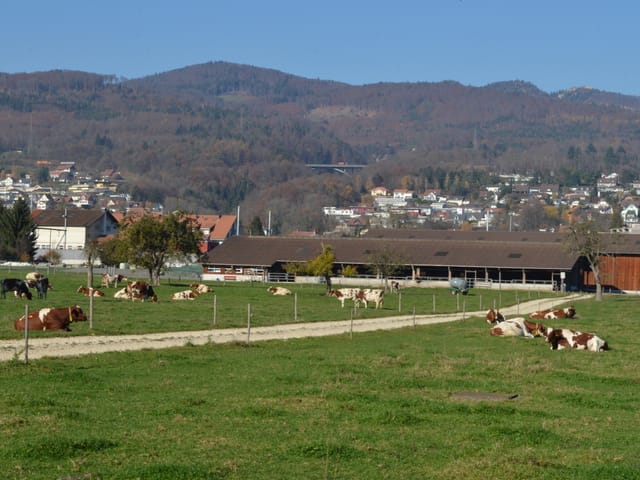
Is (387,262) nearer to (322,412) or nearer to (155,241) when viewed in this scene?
(155,241)

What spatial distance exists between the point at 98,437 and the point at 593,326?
2532 centimetres

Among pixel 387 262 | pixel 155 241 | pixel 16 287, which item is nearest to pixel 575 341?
pixel 16 287

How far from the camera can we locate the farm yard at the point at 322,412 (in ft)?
37.7

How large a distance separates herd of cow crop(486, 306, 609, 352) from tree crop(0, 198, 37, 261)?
70.5 metres

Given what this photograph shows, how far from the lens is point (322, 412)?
1491 centimetres

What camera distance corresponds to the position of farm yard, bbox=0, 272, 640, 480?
1150cm

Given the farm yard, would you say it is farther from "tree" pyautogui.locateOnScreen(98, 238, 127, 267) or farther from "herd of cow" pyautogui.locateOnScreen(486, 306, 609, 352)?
"tree" pyautogui.locateOnScreen(98, 238, 127, 267)

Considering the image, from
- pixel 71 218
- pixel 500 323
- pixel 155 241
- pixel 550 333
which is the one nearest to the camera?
pixel 550 333

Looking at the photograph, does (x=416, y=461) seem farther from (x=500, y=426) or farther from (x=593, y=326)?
(x=593, y=326)

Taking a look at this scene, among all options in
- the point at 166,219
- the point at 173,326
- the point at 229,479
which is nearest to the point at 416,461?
the point at 229,479

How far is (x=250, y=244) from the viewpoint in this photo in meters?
96.4

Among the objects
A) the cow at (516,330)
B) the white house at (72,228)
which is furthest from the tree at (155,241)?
the white house at (72,228)

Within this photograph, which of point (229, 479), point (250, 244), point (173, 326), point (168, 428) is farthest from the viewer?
point (250, 244)

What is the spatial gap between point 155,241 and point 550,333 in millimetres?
44338
